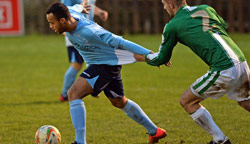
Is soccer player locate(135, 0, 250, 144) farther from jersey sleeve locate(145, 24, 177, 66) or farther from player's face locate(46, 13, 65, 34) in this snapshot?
player's face locate(46, 13, 65, 34)

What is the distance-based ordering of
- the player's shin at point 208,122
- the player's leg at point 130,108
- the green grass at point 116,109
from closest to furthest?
the player's shin at point 208,122
the player's leg at point 130,108
the green grass at point 116,109

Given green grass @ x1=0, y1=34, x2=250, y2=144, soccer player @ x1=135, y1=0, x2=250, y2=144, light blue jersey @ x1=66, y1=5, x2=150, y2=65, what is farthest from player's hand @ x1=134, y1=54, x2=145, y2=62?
green grass @ x1=0, y1=34, x2=250, y2=144

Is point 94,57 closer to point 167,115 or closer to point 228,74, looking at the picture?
point 228,74

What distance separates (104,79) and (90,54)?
351 mm

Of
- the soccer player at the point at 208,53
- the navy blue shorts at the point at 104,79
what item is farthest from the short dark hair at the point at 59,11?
the soccer player at the point at 208,53

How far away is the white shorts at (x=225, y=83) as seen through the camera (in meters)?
4.80

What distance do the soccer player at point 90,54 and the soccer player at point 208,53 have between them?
0.64 metres

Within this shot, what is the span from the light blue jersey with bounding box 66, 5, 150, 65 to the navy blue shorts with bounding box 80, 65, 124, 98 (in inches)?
3.4

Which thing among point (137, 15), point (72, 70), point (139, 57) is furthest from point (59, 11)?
point (137, 15)

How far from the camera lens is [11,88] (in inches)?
416

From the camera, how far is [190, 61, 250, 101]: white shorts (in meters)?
4.80

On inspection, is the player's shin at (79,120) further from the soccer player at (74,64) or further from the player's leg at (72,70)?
the player's leg at (72,70)

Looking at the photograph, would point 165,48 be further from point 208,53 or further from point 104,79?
point 104,79

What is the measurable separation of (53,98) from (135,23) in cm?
1833
